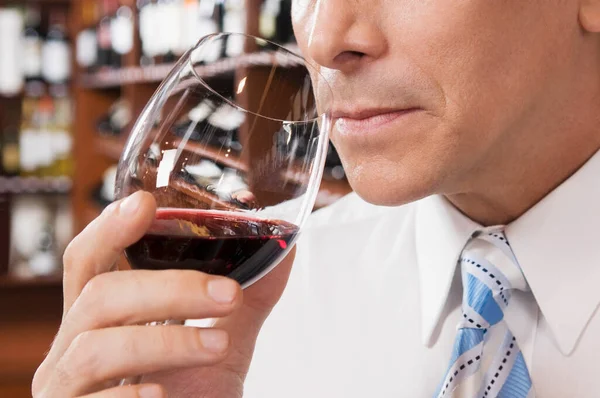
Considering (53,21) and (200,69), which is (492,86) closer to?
(200,69)

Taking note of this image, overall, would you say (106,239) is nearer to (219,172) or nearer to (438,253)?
(219,172)

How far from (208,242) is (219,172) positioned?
8cm

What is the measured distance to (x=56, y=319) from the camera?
5.08 m

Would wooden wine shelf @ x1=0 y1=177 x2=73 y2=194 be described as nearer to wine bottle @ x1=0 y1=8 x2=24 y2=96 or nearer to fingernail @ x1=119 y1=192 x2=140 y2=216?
wine bottle @ x1=0 y1=8 x2=24 y2=96

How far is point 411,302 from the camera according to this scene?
48.6 inches

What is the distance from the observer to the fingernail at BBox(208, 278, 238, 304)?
0.73m

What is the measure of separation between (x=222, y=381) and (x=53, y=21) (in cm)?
470

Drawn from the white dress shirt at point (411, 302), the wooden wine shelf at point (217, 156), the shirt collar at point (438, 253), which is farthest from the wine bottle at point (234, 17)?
the wooden wine shelf at point (217, 156)

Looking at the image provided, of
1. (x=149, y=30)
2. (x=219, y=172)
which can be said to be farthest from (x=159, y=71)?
(x=219, y=172)

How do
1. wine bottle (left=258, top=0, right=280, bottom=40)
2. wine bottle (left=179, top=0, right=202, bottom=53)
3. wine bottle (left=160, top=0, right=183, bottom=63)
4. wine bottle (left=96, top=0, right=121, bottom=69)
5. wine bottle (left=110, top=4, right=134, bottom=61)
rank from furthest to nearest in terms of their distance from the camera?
1. wine bottle (left=96, top=0, right=121, bottom=69)
2. wine bottle (left=110, top=4, right=134, bottom=61)
3. wine bottle (left=160, top=0, right=183, bottom=63)
4. wine bottle (left=179, top=0, right=202, bottom=53)
5. wine bottle (left=258, top=0, right=280, bottom=40)

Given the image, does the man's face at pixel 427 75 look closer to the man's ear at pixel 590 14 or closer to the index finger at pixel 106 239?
the man's ear at pixel 590 14

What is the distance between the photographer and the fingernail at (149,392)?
762 mm

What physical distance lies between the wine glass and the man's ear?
44cm

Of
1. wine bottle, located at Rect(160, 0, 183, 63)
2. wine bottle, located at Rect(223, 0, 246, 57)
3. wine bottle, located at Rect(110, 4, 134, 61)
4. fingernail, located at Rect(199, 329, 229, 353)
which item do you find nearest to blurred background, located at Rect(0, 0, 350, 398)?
wine bottle, located at Rect(110, 4, 134, 61)
